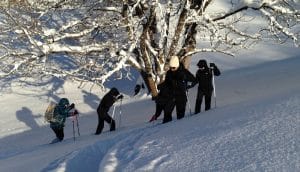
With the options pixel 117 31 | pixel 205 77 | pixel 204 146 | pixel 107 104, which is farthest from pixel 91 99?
pixel 204 146

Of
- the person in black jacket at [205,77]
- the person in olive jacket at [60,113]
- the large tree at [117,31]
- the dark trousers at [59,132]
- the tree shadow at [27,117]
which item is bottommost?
the tree shadow at [27,117]

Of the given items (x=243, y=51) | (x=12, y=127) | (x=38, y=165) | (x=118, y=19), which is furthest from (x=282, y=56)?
(x=38, y=165)

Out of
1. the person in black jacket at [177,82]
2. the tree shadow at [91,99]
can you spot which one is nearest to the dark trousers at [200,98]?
the person in black jacket at [177,82]

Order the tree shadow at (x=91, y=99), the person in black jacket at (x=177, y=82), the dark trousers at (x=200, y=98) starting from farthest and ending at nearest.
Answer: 1. the tree shadow at (x=91, y=99)
2. the dark trousers at (x=200, y=98)
3. the person in black jacket at (x=177, y=82)

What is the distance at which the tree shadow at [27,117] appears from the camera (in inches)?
796

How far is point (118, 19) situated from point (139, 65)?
212 centimetres

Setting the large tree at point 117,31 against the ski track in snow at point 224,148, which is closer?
the ski track in snow at point 224,148

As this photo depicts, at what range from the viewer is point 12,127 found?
65.5 ft

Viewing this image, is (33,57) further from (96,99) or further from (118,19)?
(96,99)

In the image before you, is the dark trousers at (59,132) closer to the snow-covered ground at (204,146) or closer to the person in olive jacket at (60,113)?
the person in olive jacket at (60,113)

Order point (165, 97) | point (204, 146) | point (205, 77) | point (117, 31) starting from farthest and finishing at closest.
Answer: point (117, 31)
point (205, 77)
point (165, 97)
point (204, 146)

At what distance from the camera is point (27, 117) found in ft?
69.5

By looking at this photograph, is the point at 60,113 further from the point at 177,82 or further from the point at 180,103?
the point at 177,82

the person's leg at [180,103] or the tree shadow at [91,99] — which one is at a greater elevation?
the person's leg at [180,103]
